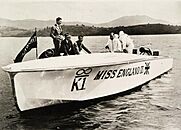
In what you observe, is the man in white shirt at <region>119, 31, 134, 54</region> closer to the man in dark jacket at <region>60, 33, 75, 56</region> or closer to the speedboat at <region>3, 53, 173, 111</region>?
the speedboat at <region>3, 53, 173, 111</region>

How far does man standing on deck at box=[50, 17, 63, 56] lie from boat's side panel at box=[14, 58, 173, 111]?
0.23 feet

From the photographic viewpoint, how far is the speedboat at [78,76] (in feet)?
3.63

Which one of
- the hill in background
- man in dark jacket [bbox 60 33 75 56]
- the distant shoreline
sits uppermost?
the hill in background

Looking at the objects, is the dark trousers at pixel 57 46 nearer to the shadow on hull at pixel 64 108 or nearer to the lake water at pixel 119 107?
the lake water at pixel 119 107

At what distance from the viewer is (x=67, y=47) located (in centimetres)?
114

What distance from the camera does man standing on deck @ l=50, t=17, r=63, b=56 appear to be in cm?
113

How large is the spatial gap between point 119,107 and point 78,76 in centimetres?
16

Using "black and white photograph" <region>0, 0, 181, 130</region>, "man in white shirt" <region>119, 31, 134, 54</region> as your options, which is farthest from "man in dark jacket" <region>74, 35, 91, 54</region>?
"man in white shirt" <region>119, 31, 134, 54</region>

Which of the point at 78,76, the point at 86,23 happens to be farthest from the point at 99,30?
the point at 78,76

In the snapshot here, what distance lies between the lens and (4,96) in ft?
3.72

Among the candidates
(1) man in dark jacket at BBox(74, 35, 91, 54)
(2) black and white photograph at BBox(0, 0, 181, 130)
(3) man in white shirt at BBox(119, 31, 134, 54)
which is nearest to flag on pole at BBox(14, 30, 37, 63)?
(2) black and white photograph at BBox(0, 0, 181, 130)

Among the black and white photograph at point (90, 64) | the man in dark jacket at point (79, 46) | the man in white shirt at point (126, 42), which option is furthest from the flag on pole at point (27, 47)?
→ the man in white shirt at point (126, 42)

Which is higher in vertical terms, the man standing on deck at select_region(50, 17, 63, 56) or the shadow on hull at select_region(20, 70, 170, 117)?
the man standing on deck at select_region(50, 17, 63, 56)

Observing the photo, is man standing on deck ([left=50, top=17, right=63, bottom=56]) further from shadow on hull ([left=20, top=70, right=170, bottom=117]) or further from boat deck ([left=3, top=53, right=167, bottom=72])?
shadow on hull ([left=20, top=70, right=170, bottom=117])
